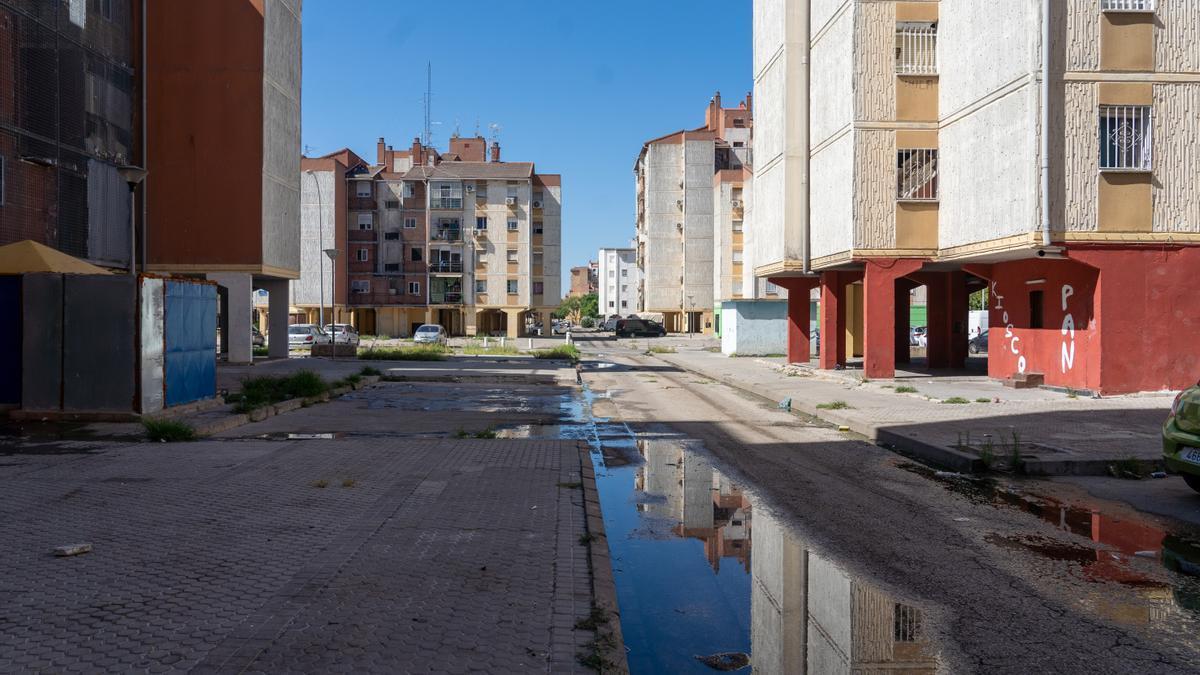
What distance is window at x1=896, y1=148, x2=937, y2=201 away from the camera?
25688mm

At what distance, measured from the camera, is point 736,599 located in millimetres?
5992

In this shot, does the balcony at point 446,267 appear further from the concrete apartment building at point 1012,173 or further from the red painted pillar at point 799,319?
the concrete apartment building at point 1012,173

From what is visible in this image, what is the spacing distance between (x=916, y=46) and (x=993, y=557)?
74.7 feet

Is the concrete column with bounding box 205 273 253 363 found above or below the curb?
above

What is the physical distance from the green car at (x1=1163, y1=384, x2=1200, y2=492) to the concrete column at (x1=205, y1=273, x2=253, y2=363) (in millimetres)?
29724

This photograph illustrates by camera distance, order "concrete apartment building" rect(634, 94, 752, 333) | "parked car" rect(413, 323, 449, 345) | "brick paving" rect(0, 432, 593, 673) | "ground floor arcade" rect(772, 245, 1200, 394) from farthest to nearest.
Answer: "concrete apartment building" rect(634, 94, 752, 333) < "parked car" rect(413, 323, 449, 345) < "ground floor arcade" rect(772, 245, 1200, 394) < "brick paving" rect(0, 432, 593, 673)

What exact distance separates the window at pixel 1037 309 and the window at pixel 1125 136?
3856mm

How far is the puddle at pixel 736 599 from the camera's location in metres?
4.93

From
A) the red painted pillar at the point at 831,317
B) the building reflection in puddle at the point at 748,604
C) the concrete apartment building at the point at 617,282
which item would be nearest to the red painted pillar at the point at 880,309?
the red painted pillar at the point at 831,317

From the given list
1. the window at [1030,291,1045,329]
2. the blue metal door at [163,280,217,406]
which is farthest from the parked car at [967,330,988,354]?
the blue metal door at [163,280,217,406]

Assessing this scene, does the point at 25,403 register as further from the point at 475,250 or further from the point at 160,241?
the point at 475,250

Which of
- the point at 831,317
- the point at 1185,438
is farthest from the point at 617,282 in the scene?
the point at 1185,438

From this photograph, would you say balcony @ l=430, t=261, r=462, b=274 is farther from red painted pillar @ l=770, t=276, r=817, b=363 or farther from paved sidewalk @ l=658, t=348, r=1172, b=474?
paved sidewalk @ l=658, t=348, r=1172, b=474

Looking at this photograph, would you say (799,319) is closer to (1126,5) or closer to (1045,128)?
(1045,128)
